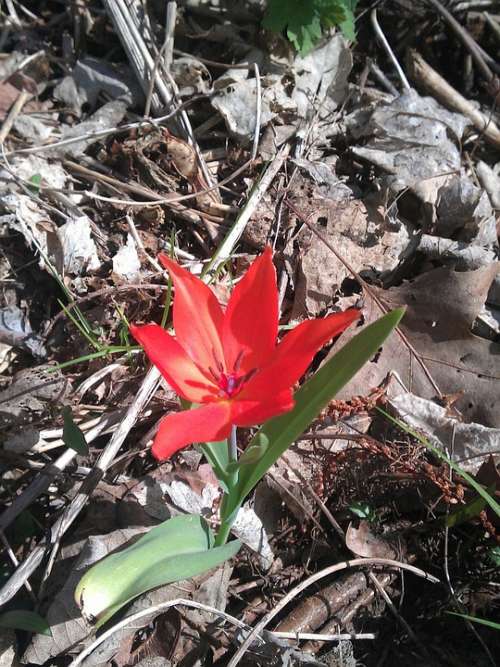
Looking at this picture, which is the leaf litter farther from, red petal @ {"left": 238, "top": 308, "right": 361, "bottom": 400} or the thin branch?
red petal @ {"left": 238, "top": 308, "right": 361, "bottom": 400}

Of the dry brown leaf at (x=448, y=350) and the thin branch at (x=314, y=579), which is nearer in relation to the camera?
the thin branch at (x=314, y=579)

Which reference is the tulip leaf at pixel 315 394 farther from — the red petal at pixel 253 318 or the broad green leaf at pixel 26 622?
the broad green leaf at pixel 26 622

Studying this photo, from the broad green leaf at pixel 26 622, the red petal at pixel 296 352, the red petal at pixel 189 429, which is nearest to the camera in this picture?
the red petal at pixel 189 429

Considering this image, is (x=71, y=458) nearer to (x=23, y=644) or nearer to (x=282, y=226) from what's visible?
(x=23, y=644)

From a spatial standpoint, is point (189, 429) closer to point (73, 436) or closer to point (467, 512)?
point (73, 436)

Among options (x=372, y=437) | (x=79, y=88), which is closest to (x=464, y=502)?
(x=372, y=437)

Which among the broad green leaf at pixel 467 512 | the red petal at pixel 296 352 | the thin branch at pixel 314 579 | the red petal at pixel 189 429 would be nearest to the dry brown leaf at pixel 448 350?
the broad green leaf at pixel 467 512
